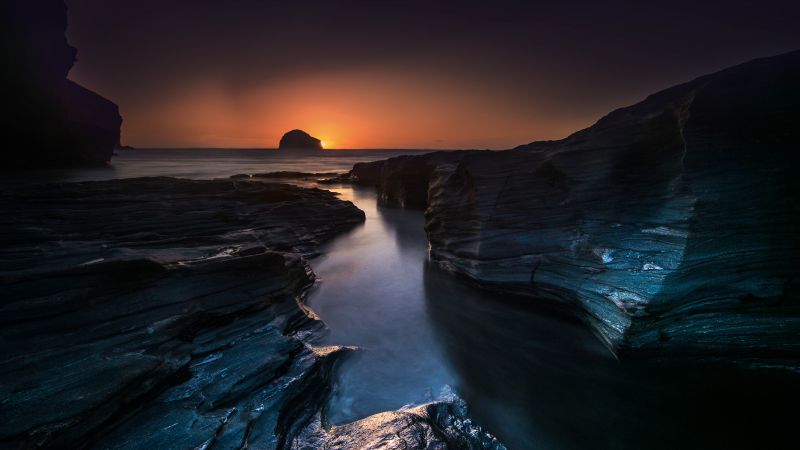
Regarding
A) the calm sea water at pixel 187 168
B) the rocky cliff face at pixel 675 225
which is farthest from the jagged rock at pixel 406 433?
the calm sea water at pixel 187 168

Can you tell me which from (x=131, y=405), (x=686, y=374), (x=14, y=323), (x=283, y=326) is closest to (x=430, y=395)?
(x=283, y=326)

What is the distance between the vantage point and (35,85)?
28.5 m

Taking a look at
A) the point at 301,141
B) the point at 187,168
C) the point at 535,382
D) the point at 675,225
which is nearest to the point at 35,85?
the point at 187,168

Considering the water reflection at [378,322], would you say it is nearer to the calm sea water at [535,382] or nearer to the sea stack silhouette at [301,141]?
the calm sea water at [535,382]

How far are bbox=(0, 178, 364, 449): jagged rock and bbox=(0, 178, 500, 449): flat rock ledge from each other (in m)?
0.02

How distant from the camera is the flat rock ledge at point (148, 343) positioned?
3.30 meters

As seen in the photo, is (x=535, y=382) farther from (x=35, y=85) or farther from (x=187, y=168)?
(x=187, y=168)

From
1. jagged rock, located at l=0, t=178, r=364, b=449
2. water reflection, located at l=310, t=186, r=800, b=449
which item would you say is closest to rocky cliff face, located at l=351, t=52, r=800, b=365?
water reflection, located at l=310, t=186, r=800, b=449

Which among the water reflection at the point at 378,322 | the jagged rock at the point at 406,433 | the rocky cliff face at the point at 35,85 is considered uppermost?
the rocky cliff face at the point at 35,85

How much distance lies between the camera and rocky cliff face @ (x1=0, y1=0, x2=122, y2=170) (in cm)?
2589

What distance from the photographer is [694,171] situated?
5.97m

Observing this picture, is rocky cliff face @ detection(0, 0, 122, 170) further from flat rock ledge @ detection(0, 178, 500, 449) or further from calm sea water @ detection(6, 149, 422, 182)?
flat rock ledge @ detection(0, 178, 500, 449)

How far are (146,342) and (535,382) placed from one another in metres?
5.53

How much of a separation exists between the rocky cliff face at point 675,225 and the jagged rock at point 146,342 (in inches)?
184
